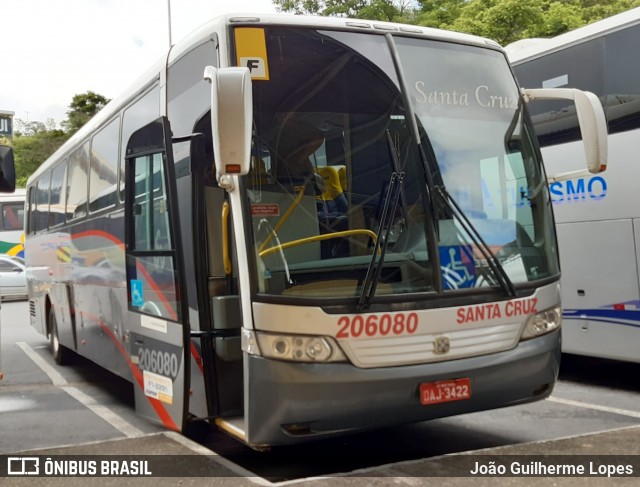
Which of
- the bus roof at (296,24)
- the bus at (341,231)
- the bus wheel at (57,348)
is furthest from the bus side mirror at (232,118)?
the bus wheel at (57,348)

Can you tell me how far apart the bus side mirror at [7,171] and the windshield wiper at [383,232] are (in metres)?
3.32

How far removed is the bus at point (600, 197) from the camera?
842cm

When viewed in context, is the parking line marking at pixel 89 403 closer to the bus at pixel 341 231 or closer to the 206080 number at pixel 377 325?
the bus at pixel 341 231

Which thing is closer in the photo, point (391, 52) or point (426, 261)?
point (426, 261)

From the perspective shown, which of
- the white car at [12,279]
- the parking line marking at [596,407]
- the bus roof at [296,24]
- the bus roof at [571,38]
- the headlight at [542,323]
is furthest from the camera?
the white car at [12,279]

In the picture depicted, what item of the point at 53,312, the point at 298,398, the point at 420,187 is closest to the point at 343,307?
the point at 298,398

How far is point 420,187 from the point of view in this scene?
5.74 m

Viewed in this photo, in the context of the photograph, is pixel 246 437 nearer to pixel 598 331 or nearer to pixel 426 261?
pixel 426 261

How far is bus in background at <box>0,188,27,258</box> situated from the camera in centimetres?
3222

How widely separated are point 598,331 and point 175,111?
5023 millimetres

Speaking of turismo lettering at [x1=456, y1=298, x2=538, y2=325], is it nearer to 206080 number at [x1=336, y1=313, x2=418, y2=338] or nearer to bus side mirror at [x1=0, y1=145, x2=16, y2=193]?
206080 number at [x1=336, y1=313, x2=418, y2=338]

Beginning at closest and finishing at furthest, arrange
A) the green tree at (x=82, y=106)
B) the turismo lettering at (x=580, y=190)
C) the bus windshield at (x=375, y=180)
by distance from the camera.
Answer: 1. the bus windshield at (x=375, y=180)
2. the turismo lettering at (x=580, y=190)
3. the green tree at (x=82, y=106)

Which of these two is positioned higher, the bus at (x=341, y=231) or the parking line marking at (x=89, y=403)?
the bus at (x=341, y=231)

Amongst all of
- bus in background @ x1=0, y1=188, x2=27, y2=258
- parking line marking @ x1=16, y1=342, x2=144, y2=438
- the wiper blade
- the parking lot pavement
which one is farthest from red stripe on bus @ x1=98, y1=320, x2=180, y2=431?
bus in background @ x1=0, y1=188, x2=27, y2=258
